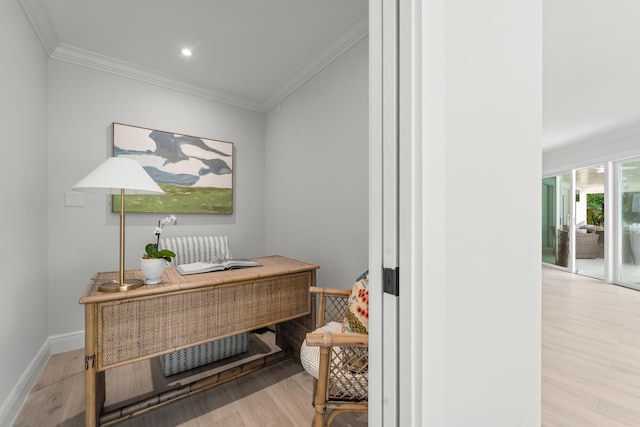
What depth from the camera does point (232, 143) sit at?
123 inches

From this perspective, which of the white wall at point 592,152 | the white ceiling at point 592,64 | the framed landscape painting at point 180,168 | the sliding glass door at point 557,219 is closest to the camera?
the white ceiling at point 592,64

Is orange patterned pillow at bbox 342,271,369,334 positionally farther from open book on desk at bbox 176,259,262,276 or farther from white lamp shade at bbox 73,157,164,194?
white lamp shade at bbox 73,157,164,194

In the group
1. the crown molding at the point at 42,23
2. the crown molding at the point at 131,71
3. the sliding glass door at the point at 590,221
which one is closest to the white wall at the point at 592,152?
the sliding glass door at the point at 590,221

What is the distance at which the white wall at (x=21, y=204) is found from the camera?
1558 millimetres

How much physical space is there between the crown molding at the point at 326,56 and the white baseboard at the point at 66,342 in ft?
9.29

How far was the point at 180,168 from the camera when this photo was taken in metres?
2.78

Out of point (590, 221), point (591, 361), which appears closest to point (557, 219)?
point (590, 221)

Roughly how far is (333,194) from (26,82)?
2191 mm

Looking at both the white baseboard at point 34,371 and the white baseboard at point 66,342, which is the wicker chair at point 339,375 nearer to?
the white baseboard at point 34,371

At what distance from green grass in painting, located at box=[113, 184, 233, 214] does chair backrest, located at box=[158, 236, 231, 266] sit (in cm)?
38

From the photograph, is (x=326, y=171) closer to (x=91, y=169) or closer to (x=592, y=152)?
(x=91, y=169)

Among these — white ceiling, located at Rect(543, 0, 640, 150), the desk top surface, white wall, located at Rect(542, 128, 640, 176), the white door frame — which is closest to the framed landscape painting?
the desk top surface

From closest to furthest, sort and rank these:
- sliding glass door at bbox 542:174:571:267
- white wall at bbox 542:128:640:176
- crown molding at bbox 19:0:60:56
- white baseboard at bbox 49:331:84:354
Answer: crown molding at bbox 19:0:60:56 < white baseboard at bbox 49:331:84:354 < white wall at bbox 542:128:640:176 < sliding glass door at bbox 542:174:571:267

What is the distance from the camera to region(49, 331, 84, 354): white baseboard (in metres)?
2.29
